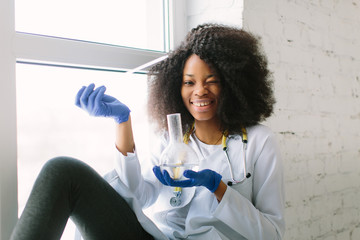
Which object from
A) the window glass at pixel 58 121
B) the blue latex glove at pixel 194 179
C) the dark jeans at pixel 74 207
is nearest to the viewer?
the dark jeans at pixel 74 207

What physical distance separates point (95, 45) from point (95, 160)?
1.42ft

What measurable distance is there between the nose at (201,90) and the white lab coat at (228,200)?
20 cm

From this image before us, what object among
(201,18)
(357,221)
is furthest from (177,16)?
(357,221)

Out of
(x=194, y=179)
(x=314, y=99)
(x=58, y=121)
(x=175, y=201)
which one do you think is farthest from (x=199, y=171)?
(x=314, y=99)

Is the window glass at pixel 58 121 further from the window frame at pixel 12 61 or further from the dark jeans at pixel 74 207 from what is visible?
the dark jeans at pixel 74 207

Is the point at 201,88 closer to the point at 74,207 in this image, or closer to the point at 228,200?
the point at 228,200

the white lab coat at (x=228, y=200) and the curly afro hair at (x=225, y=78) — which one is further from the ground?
the curly afro hair at (x=225, y=78)

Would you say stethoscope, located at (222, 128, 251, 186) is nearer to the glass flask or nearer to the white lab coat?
the white lab coat

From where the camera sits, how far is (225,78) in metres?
1.30

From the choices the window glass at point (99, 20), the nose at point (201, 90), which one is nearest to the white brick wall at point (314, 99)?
the window glass at point (99, 20)

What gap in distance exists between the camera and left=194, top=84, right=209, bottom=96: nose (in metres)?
1.28

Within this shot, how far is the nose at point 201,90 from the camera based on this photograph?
1.28 metres

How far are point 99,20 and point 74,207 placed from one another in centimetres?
71

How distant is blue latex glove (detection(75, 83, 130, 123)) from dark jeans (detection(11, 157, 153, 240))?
170 millimetres
